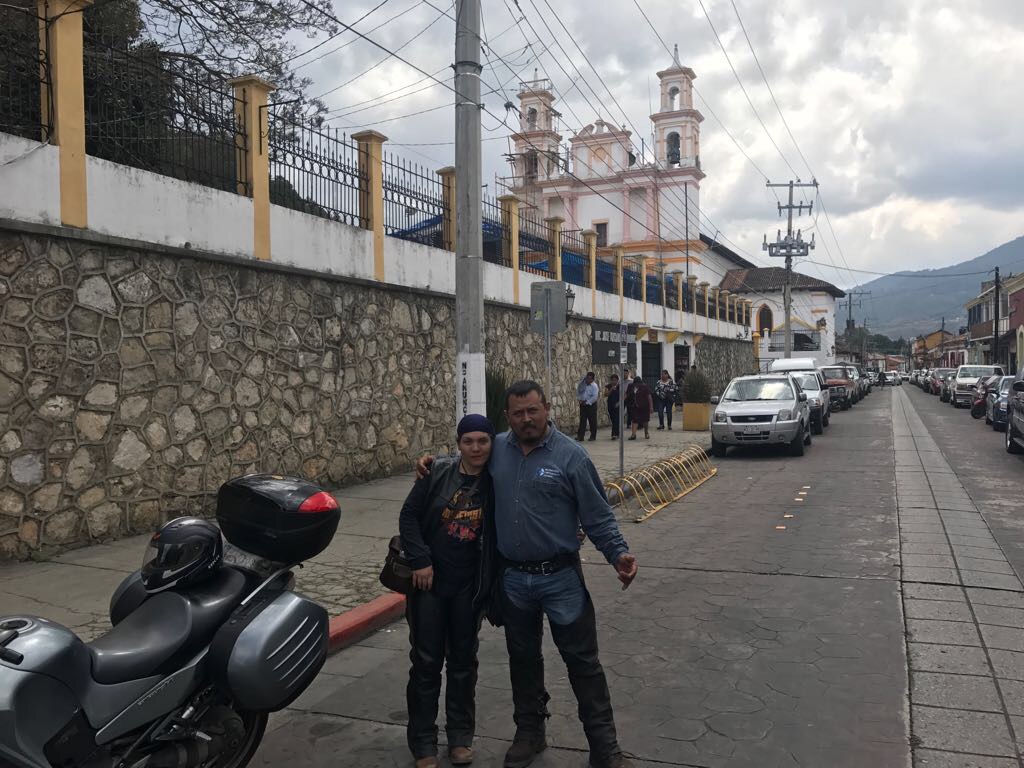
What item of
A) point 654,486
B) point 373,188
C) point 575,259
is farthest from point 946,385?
point 373,188

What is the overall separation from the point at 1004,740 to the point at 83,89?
341 inches

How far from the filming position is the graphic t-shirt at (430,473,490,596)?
3703 millimetres

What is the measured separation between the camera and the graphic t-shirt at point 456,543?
370 cm

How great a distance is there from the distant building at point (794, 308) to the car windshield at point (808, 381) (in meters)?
48.3

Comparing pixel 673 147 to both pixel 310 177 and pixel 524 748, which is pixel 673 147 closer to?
pixel 310 177

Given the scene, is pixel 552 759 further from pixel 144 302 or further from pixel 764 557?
pixel 144 302

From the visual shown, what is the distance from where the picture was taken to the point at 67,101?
7.64 m

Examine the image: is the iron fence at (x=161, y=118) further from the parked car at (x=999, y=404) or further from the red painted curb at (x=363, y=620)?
the parked car at (x=999, y=404)

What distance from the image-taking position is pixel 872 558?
24.7ft

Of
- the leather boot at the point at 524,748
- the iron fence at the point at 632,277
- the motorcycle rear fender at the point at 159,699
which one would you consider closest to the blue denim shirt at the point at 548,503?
the leather boot at the point at 524,748

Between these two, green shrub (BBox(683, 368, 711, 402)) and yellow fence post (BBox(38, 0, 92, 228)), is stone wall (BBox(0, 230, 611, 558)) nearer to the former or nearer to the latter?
yellow fence post (BBox(38, 0, 92, 228))

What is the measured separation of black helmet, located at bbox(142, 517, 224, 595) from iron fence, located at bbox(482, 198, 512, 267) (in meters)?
13.3

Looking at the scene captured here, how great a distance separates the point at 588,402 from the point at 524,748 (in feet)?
47.5

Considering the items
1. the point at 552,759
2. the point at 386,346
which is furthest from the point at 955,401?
the point at 552,759
